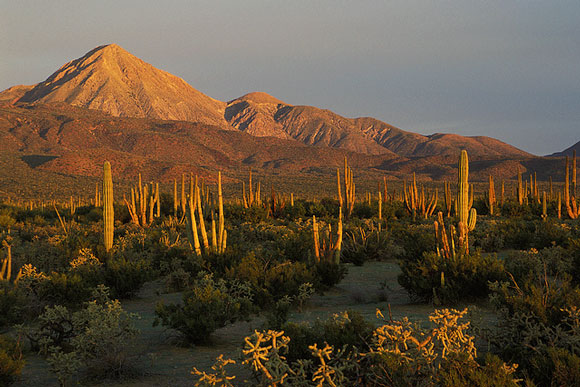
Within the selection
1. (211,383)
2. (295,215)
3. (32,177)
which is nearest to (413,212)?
(295,215)

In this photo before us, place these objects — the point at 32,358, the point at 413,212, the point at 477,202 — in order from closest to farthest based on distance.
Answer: the point at 32,358, the point at 413,212, the point at 477,202

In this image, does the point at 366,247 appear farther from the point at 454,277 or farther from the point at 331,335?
the point at 331,335

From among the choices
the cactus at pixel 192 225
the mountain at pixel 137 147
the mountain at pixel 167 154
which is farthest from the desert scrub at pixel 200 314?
the mountain at pixel 137 147

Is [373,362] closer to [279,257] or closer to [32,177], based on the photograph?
[279,257]

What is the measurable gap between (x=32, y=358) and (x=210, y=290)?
2.63m

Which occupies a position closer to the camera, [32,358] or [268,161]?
[32,358]

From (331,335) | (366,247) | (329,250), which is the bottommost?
(366,247)

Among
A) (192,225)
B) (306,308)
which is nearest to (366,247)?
(192,225)

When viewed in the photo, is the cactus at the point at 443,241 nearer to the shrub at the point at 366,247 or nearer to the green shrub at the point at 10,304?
the shrub at the point at 366,247

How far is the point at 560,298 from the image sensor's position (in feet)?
19.7

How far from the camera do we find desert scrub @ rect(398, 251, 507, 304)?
973 centimetres

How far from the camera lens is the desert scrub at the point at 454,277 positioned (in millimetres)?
9734

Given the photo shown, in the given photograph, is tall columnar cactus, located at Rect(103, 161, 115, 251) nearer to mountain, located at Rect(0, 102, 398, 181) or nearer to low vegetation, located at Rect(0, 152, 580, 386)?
low vegetation, located at Rect(0, 152, 580, 386)

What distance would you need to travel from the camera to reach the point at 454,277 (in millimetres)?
9922
